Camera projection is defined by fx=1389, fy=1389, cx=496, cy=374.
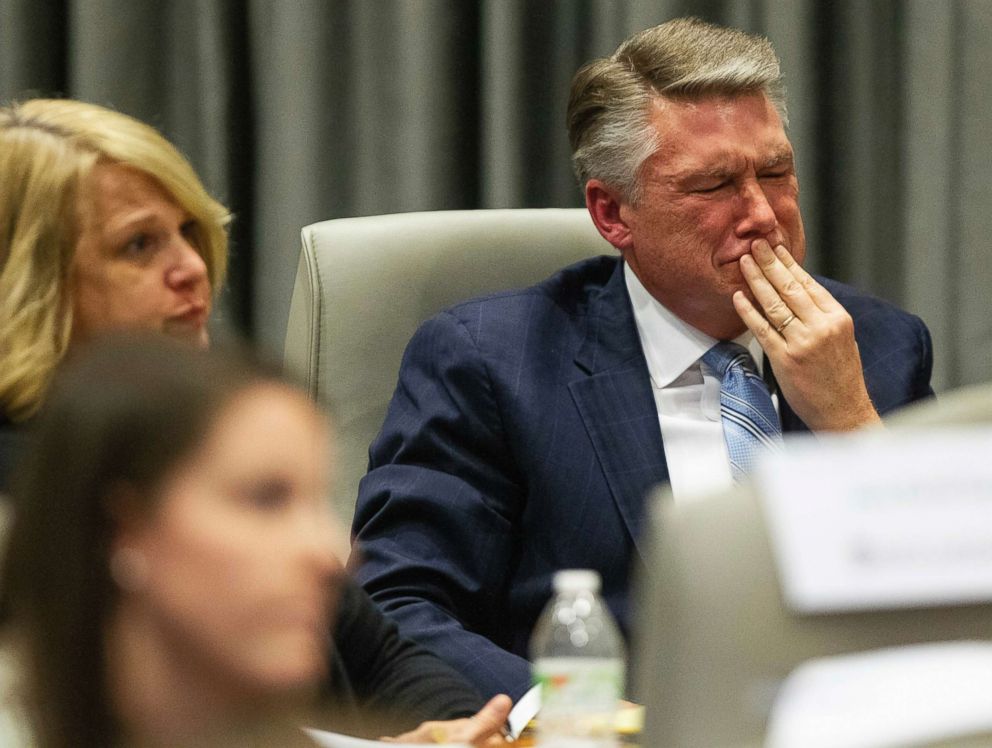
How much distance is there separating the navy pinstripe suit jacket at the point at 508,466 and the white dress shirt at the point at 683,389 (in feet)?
0.09

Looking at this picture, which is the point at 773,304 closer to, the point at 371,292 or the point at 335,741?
the point at 371,292

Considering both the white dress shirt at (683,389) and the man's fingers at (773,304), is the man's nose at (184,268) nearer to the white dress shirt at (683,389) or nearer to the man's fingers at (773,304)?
the white dress shirt at (683,389)

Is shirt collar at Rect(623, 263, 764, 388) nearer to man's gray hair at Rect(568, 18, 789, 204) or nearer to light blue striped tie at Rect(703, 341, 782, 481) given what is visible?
Answer: light blue striped tie at Rect(703, 341, 782, 481)

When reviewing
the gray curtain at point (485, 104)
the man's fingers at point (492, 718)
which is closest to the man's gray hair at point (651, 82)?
the gray curtain at point (485, 104)

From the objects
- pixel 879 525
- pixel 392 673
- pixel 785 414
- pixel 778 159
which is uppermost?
pixel 778 159

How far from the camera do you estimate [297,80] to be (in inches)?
97.3

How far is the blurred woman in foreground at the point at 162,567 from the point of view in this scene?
674mm

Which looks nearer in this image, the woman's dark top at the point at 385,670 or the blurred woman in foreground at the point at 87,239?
the woman's dark top at the point at 385,670

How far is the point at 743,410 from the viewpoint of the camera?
1812 mm

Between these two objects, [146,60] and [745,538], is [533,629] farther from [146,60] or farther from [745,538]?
[146,60]

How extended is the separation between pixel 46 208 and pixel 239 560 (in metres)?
0.94

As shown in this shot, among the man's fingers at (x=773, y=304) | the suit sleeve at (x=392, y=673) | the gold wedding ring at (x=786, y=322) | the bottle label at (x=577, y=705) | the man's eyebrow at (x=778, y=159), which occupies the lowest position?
the suit sleeve at (x=392, y=673)

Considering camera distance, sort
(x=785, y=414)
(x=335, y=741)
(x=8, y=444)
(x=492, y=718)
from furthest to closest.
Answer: (x=785, y=414)
(x=8, y=444)
(x=492, y=718)
(x=335, y=741)

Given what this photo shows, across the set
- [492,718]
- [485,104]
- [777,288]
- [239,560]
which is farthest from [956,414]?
[485,104]
